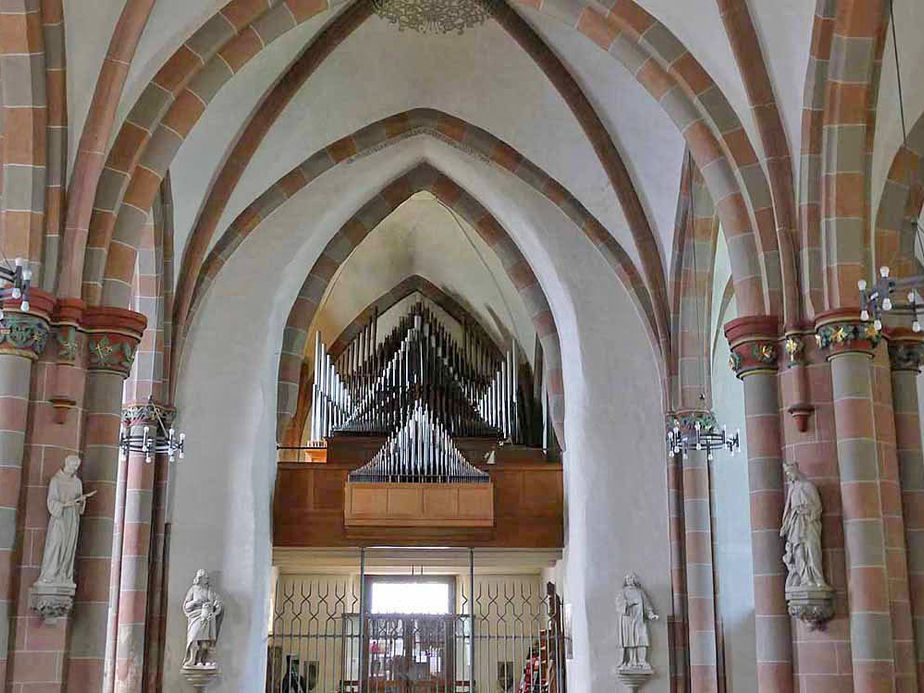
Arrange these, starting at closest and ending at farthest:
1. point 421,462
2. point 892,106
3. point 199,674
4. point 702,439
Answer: point 892,106 → point 702,439 → point 199,674 → point 421,462

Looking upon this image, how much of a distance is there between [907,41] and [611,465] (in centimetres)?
649

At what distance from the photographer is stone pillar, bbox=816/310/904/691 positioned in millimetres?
8453

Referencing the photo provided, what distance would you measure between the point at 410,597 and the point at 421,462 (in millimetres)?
6666

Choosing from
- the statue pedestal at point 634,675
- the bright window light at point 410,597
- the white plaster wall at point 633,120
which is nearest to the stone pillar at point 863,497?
the white plaster wall at point 633,120

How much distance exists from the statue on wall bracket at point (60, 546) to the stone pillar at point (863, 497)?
5.71 meters

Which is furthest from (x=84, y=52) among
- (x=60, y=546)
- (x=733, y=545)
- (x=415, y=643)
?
(x=415, y=643)

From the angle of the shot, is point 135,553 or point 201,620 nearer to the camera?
point 135,553

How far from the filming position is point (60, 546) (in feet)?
28.6

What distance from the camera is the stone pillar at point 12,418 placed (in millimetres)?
8531

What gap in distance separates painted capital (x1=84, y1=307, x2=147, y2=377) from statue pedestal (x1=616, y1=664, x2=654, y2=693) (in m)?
7.10

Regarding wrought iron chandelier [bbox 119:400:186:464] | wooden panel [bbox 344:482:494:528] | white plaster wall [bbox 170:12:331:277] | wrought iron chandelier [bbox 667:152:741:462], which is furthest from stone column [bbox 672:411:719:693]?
white plaster wall [bbox 170:12:331:277]

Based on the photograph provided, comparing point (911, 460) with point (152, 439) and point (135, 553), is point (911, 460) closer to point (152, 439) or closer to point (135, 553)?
point (152, 439)

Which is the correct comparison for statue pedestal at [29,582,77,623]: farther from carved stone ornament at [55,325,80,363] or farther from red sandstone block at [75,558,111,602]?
carved stone ornament at [55,325,80,363]

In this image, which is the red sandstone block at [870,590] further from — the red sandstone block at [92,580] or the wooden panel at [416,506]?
the wooden panel at [416,506]
